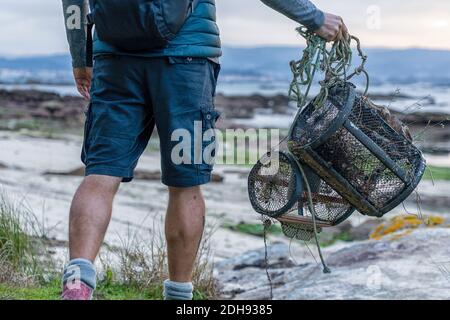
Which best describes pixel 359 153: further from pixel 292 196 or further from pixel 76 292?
pixel 76 292

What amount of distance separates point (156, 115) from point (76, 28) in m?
0.75

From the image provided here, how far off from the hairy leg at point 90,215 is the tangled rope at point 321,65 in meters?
1.00

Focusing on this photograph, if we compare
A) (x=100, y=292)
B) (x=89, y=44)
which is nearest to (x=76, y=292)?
(x=89, y=44)

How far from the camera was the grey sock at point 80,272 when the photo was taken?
353cm

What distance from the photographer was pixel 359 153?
398 cm

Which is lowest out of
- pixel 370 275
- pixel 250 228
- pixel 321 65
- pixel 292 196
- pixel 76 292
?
pixel 250 228

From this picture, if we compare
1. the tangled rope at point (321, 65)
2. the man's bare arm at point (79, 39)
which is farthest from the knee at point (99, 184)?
the tangled rope at point (321, 65)

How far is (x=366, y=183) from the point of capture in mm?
3988

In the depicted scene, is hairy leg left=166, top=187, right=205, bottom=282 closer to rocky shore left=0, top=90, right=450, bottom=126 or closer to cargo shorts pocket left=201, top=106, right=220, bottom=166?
cargo shorts pocket left=201, top=106, right=220, bottom=166

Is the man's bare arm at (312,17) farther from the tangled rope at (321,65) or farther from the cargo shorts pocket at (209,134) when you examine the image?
the cargo shorts pocket at (209,134)

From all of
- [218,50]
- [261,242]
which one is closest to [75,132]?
[261,242]

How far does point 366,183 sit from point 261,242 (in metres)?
6.99
